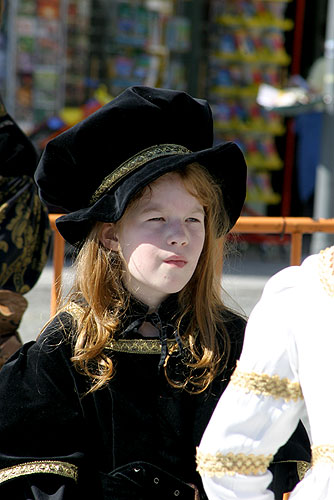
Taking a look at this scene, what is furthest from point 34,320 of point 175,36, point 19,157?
point 175,36

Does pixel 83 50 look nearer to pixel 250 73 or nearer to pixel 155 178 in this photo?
pixel 250 73

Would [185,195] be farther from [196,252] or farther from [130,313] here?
[130,313]

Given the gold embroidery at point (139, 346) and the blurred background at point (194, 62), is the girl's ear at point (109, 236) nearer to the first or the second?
the gold embroidery at point (139, 346)

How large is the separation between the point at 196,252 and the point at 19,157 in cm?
111

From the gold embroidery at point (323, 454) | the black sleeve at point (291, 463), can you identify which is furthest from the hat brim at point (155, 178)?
the gold embroidery at point (323, 454)

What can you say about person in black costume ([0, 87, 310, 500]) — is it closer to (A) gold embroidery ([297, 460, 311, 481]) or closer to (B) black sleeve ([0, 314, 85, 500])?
(B) black sleeve ([0, 314, 85, 500])

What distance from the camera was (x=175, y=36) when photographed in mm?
7656

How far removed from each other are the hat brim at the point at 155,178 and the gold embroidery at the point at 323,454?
720mm

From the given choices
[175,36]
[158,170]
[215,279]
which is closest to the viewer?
[158,170]

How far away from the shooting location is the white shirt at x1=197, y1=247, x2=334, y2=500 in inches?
53.4

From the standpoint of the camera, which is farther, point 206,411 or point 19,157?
point 19,157

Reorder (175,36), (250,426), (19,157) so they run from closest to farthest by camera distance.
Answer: (250,426), (19,157), (175,36)

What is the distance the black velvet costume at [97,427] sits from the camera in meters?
1.83

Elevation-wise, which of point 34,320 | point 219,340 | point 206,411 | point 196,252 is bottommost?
point 34,320
